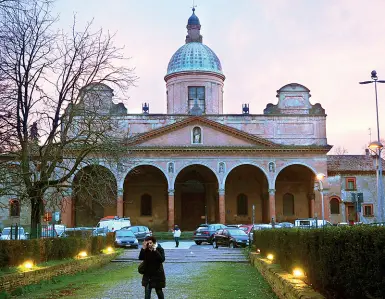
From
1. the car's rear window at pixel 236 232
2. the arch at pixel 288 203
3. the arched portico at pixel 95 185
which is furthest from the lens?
the arch at pixel 288 203

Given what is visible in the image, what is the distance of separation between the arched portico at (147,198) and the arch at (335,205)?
1570 cm

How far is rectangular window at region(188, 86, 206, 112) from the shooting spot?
57688 millimetres

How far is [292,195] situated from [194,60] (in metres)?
16.4

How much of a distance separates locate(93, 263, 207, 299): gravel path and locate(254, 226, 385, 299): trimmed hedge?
12.5 feet

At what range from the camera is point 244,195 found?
5709 cm

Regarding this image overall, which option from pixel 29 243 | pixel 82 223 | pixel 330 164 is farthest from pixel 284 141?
pixel 29 243

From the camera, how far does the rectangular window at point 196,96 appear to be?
5769 centimetres

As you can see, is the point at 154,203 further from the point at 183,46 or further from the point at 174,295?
the point at 174,295

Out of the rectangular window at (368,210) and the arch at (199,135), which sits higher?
the arch at (199,135)

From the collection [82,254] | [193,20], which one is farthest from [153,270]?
[193,20]

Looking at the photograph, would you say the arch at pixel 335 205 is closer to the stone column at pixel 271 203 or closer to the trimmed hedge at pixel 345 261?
the stone column at pixel 271 203

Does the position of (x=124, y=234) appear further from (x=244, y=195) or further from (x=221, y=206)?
(x=244, y=195)

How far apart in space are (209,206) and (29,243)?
41399 mm

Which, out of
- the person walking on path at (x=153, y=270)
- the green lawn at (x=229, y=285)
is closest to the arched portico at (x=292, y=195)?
the green lawn at (x=229, y=285)
